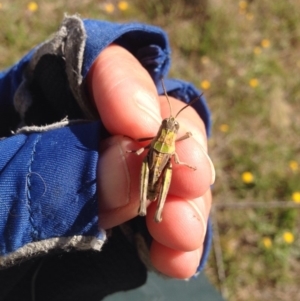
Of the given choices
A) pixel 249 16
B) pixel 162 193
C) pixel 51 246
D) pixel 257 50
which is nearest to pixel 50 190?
pixel 51 246

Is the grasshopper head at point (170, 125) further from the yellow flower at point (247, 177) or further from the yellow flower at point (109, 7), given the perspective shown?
the yellow flower at point (109, 7)

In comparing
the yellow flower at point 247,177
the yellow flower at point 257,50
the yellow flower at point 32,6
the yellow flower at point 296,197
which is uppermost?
the yellow flower at point 32,6

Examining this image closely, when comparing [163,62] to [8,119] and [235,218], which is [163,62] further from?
[235,218]

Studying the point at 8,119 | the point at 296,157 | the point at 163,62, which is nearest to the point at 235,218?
the point at 296,157

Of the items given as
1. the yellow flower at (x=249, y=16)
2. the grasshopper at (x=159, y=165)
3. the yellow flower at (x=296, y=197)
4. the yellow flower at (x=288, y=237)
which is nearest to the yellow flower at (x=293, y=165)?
the yellow flower at (x=296, y=197)

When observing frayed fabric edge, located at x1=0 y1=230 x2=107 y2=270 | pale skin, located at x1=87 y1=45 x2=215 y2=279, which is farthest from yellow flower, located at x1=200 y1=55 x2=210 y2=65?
frayed fabric edge, located at x1=0 y1=230 x2=107 y2=270

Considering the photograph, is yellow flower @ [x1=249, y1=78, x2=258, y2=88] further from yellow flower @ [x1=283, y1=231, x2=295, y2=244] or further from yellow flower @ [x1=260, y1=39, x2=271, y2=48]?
yellow flower @ [x1=283, y1=231, x2=295, y2=244]

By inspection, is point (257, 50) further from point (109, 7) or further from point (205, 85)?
point (109, 7)
